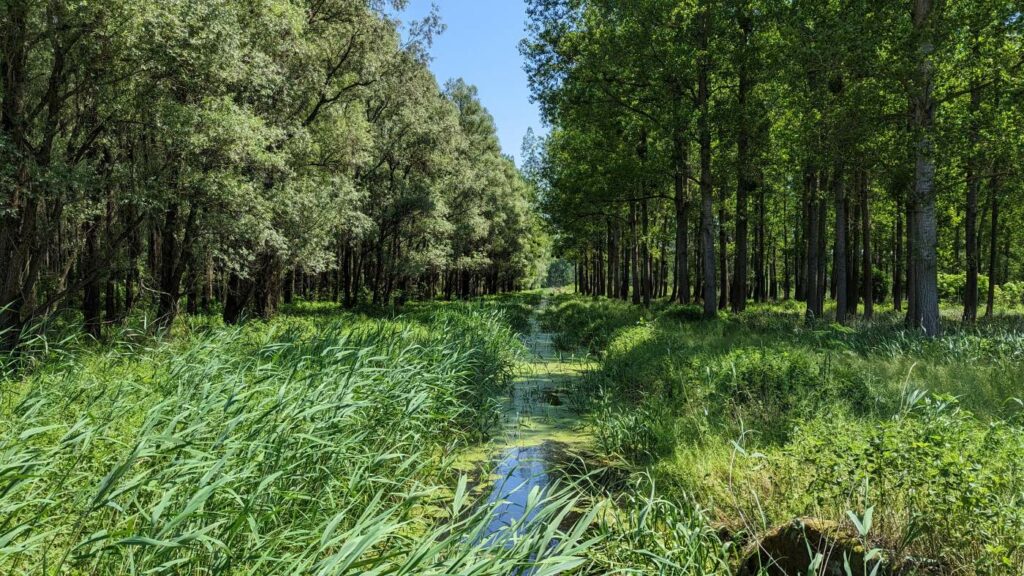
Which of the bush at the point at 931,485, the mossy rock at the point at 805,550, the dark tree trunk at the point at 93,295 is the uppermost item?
the dark tree trunk at the point at 93,295

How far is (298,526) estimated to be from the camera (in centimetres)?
346

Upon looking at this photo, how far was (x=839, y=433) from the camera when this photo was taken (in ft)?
14.6

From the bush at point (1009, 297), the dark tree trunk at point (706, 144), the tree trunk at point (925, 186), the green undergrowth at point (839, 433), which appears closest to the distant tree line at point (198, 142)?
the green undergrowth at point (839, 433)

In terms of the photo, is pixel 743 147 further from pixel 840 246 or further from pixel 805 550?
pixel 805 550

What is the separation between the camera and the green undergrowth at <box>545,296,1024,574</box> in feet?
10.8

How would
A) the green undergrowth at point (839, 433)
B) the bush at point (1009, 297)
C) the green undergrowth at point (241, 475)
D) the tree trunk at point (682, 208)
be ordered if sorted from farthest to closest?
1. the bush at point (1009, 297)
2. the tree trunk at point (682, 208)
3. the green undergrowth at point (839, 433)
4. the green undergrowth at point (241, 475)

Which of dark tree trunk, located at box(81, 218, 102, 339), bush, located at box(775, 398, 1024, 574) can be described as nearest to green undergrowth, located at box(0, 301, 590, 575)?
bush, located at box(775, 398, 1024, 574)

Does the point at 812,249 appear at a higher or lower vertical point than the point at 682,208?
lower

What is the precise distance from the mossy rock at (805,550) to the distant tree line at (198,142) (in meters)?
7.86

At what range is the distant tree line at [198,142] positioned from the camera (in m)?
8.60

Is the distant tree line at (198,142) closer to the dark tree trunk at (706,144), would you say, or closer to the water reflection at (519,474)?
the water reflection at (519,474)

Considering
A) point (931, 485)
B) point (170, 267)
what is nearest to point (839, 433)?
point (931, 485)

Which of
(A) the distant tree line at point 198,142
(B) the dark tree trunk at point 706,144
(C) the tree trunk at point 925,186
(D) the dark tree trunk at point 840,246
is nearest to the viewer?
(A) the distant tree line at point 198,142

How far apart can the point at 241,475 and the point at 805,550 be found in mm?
3646
